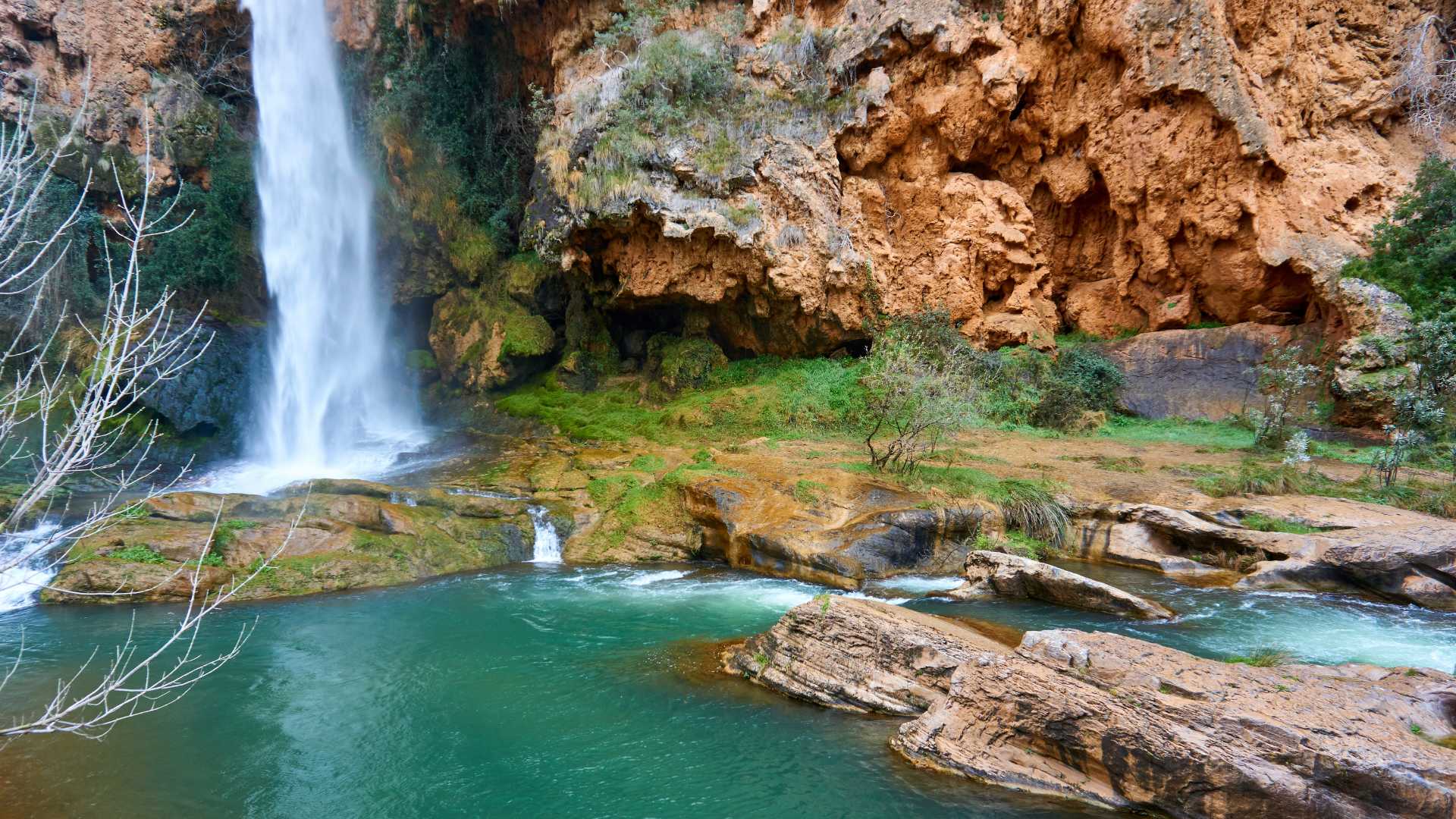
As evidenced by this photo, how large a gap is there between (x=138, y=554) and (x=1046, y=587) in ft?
41.7

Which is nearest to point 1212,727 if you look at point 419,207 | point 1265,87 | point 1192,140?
point 1192,140

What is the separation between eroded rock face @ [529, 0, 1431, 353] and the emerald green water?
1044cm

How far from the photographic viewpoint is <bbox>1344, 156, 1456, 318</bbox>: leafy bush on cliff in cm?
1473

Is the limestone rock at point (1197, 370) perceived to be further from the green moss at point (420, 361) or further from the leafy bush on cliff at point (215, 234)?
the leafy bush on cliff at point (215, 234)

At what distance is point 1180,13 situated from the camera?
1742 centimetres

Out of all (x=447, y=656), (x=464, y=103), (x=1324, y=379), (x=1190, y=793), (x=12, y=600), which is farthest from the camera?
(x=464, y=103)

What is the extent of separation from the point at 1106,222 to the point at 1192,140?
9.66 ft

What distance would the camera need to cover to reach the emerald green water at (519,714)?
579 centimetres

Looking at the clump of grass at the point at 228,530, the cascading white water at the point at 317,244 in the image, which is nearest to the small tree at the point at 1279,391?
the clump of grass at the point at 228,530

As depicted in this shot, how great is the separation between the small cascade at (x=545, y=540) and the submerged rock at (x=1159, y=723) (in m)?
6.89

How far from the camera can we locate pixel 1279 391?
16.0m

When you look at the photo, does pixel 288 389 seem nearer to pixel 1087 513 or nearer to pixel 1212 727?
pixel 1087 513

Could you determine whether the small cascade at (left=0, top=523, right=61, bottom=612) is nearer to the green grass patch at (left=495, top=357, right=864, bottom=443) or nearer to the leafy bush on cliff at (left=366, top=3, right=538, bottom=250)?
the green grass patch at (left=495, top=357, right=864, bottom=443)


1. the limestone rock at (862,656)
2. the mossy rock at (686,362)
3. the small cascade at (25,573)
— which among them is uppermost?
the mossy rock at (686,362)
